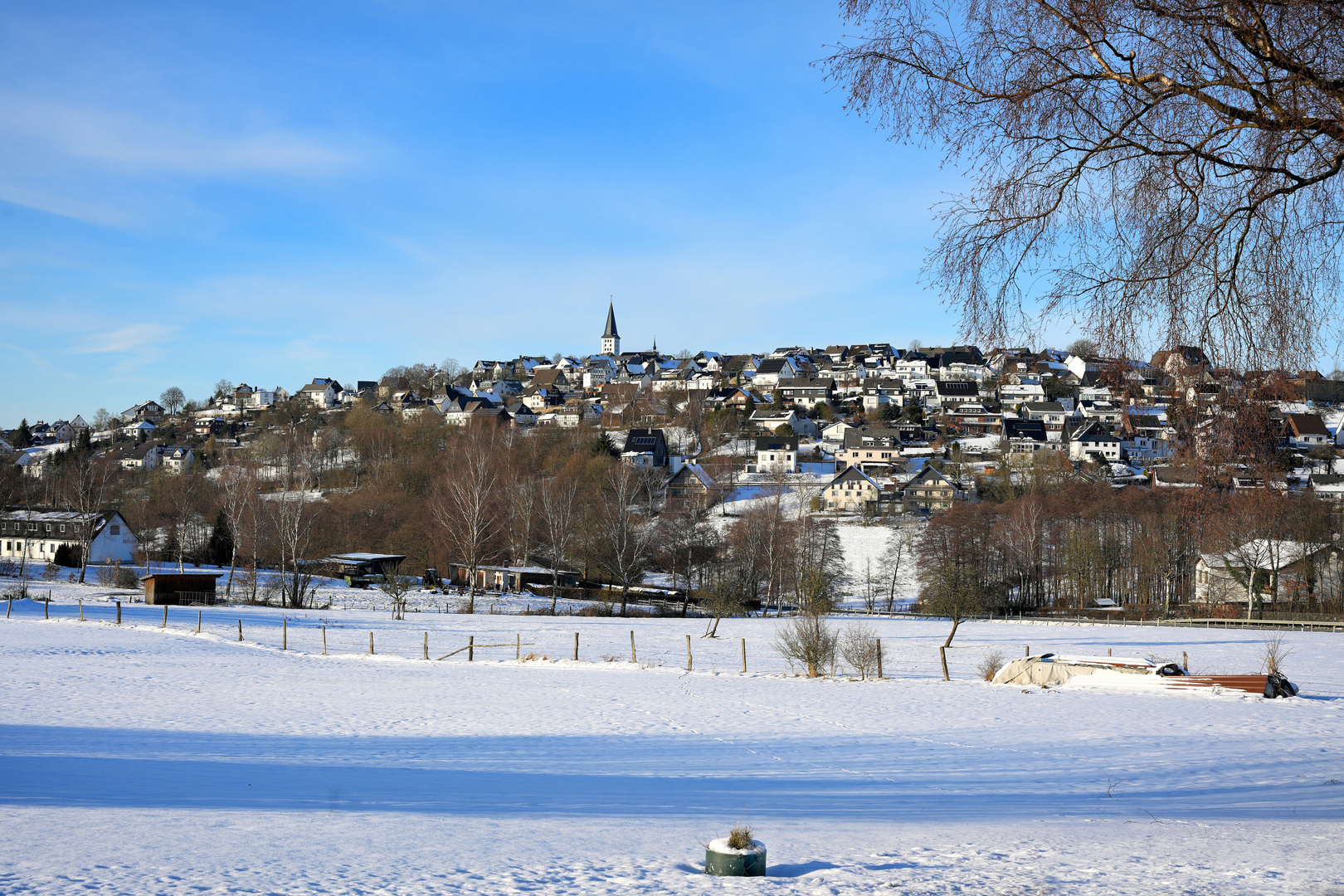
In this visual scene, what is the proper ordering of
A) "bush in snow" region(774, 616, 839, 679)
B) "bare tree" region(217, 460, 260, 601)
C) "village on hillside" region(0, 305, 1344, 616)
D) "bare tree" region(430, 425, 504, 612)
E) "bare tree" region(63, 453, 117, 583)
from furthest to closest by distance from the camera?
1. "bare tree" region(63, 453, 117, 583)
2. "bare tree" region(430, 425, 504, 612)
3. "bare tree" region(217, 460, 260, 601)
4. "bush in snow" region(774, 616, 839, 679)
5. "village on hillside" region(0, 305, 1344, 616)

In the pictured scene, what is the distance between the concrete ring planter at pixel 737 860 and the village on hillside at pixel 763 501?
3984 millimetres

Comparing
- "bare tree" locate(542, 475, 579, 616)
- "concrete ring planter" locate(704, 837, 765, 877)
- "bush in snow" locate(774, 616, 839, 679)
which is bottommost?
"bush in snow" locate(774, 616, 839, 679)

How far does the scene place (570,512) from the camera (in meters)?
68.4

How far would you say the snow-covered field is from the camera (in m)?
7.43

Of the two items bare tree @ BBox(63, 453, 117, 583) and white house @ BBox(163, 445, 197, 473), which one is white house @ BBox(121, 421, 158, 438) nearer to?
white house @ BBox(163, 445, 197, 473)

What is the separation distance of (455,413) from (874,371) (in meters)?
78.0

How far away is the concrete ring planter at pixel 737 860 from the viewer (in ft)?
22.9

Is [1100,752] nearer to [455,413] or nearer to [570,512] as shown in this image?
[570,512]

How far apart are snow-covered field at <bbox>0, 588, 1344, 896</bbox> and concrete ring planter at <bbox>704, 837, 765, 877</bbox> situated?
118 mm

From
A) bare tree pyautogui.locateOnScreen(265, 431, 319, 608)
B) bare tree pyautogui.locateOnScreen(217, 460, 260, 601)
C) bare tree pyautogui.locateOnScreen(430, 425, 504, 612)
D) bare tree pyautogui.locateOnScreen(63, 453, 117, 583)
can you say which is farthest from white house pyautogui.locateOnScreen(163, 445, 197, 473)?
bare tree pyautogui.locateOnScreen(430, 425, 504, 612)

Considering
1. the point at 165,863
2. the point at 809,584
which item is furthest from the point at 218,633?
the point at 165,863

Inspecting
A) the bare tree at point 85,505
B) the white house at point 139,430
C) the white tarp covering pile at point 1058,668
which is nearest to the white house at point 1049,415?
the white tarp covering pile at point 1058,668

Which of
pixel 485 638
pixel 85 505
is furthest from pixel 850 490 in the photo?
pixel 85 505

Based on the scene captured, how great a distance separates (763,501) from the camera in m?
83.3
